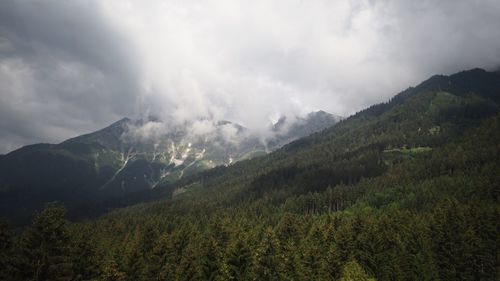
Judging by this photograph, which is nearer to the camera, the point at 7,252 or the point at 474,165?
the point at 7,252

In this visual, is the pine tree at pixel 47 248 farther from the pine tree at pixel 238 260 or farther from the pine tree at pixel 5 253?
the pine tree at pixel 238 260

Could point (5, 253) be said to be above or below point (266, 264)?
above

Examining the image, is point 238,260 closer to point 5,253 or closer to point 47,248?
point 47,248

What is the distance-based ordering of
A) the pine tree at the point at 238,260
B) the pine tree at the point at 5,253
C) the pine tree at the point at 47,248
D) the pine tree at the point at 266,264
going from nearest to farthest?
the pine tree at the point at 5,253 → the pine tree at the point at 47,248 → the pine tree at the point at 266,264 → the pine tree at the point at 238,260

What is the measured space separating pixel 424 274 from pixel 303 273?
24678 mm

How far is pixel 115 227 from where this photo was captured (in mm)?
131375

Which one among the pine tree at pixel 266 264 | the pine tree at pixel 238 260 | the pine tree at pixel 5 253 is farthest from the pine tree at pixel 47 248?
the pine tree at pixel 266 264

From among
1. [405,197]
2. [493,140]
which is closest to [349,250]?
[405,197]

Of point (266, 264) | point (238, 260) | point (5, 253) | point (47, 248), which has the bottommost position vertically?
point (266, 264)

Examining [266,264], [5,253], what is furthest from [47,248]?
[266,264]

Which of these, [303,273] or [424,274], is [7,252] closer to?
[303,273]

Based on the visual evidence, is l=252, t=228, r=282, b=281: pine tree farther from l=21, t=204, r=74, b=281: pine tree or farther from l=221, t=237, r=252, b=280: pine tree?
l=21, t=204, r=74, b=281: pine tree

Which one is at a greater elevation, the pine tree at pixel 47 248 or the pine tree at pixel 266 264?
the pine tree at pixel 47 248

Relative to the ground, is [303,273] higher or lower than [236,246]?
lower
